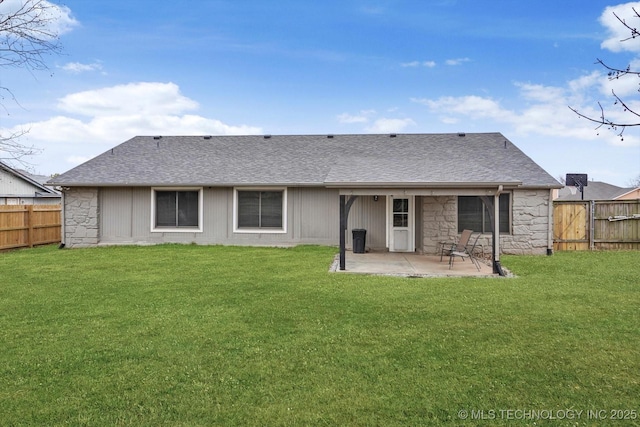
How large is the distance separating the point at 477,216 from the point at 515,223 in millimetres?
1151

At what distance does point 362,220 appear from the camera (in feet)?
42.5

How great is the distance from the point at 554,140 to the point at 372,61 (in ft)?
32.6

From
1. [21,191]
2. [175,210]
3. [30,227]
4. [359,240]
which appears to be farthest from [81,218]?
[21,191]

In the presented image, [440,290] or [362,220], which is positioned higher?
[362,220]

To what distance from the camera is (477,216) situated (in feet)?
39.5

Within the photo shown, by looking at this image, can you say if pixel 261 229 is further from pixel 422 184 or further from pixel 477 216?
pixel 477 216

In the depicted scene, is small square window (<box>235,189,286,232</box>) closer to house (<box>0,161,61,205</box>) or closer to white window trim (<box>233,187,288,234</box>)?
white window trim (<box>233,187,288,234</box>)

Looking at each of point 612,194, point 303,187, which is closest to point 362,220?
point 303,187

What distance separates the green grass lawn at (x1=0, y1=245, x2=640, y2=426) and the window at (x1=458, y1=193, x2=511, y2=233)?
430cm

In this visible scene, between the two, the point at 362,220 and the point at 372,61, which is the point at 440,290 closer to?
the point at 362,220

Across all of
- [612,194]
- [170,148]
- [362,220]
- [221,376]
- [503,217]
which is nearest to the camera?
[221,376]

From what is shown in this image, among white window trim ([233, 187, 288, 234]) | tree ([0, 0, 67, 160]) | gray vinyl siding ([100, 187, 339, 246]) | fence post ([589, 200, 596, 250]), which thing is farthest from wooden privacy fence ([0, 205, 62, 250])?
fence post ([589, 200, 596, 250])

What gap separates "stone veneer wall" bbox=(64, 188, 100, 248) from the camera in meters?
13.6

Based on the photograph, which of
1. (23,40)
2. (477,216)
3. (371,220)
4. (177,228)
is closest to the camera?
(23,40)
